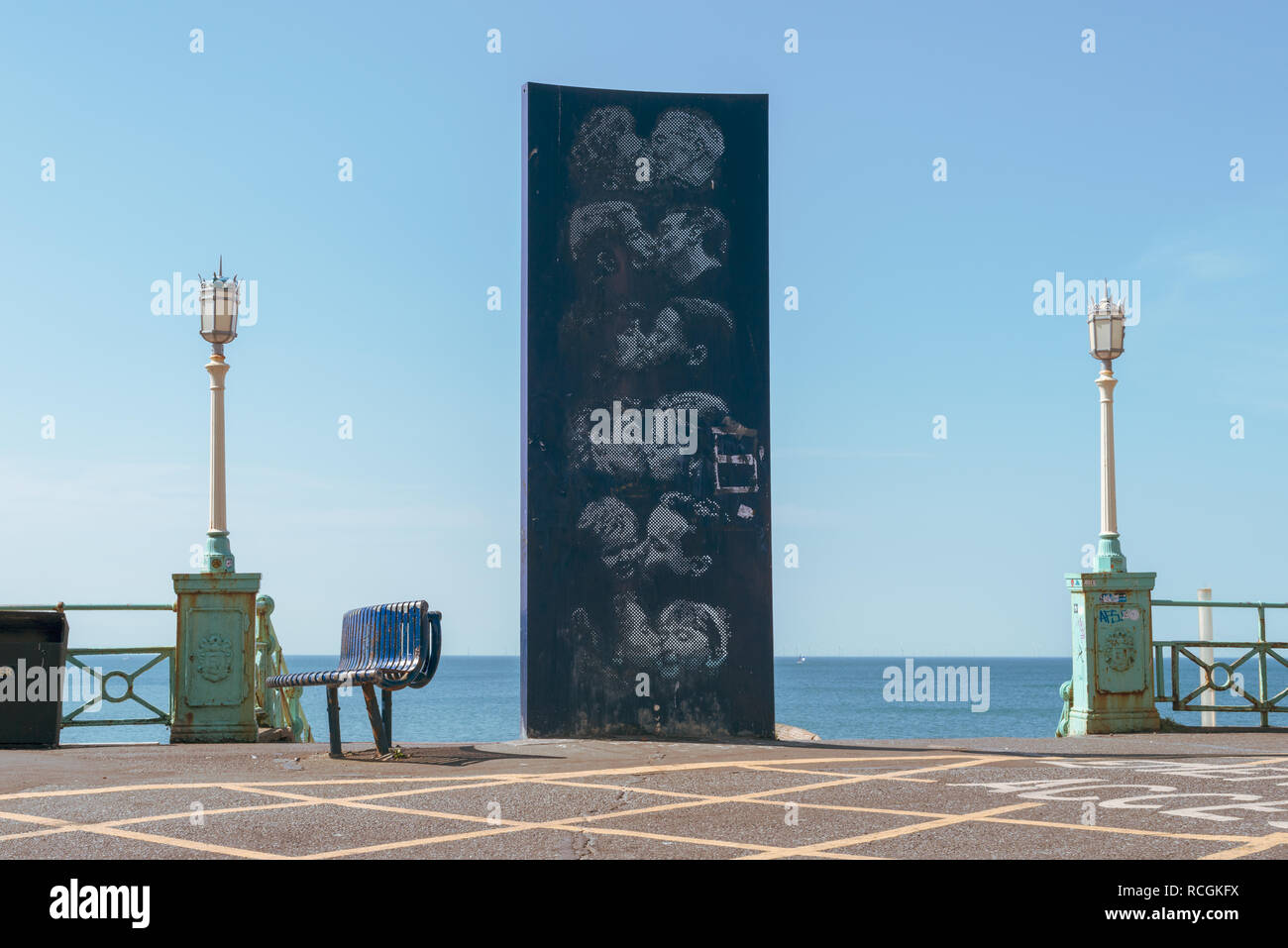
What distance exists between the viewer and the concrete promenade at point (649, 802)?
5.92 m

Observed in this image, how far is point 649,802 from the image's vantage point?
750cm

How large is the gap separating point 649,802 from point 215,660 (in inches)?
245

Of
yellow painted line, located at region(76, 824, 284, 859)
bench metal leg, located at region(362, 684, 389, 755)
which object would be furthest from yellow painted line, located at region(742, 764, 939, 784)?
yellow painted line, located at region(76, 824, 284, 859)

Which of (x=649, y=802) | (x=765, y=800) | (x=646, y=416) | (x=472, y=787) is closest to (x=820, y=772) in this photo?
(x=765, y=800)

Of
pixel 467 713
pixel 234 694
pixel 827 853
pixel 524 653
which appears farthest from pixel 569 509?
pixel 467 713

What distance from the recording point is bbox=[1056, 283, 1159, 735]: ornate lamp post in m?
13.0

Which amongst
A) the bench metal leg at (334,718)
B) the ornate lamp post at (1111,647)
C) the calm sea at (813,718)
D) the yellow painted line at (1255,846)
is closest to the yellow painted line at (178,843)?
the bench metal leg at (334,718)

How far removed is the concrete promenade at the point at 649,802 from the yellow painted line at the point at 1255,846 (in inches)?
1.1

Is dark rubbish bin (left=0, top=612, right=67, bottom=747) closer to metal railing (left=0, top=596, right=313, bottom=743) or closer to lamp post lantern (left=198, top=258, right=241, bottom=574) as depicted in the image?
metal railing (left=0, top=596, right=313, bottom=743)

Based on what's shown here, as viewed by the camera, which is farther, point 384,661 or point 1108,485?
point 1108,485

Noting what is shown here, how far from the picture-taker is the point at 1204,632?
2189 cm

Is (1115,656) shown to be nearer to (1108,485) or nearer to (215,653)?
Result: (1108,485)
